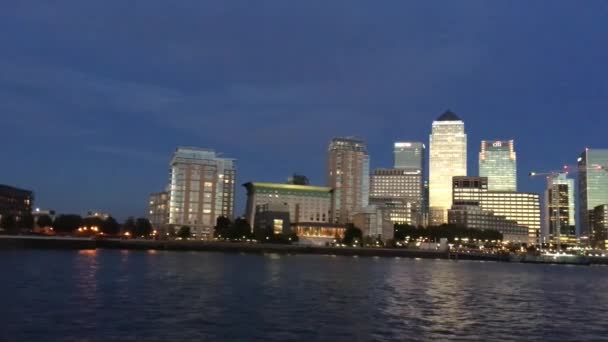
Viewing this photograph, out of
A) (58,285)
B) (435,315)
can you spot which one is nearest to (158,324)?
(435,315)

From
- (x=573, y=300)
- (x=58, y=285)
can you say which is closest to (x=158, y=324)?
(x=58, y=285)

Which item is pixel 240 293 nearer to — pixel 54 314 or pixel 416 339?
pixel 54 314

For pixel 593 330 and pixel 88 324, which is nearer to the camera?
pixel 88 324

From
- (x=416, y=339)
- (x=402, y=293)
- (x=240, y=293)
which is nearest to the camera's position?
(x=416, y=339)

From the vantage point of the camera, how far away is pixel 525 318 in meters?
49.2

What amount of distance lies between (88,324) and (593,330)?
3334cm

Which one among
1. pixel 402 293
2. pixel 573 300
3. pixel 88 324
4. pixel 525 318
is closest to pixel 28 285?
pixel 88 324

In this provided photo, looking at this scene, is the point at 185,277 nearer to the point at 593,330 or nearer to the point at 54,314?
the point at 54,314

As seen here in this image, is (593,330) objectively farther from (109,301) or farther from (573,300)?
(109,301)

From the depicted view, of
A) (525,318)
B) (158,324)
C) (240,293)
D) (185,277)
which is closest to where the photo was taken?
(158,324)

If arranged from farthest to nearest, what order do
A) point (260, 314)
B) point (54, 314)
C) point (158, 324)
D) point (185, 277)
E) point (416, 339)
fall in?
point (185, 277) < point (260, 314) < point (54, 314) < point (158, 324) < point (416, 339)

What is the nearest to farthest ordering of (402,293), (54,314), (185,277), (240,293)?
(54,314)
(240,293)
(402,293)
(185,277)

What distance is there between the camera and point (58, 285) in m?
62.6

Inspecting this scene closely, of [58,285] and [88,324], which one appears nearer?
[88,324]
